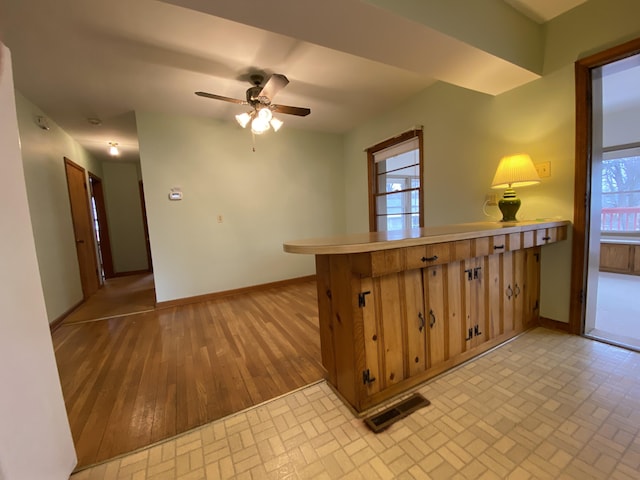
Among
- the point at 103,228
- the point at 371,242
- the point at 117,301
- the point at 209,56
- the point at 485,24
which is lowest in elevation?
the point at 117,301

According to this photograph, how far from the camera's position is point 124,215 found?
5789mm

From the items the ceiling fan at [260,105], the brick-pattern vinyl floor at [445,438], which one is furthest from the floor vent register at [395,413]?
the ceiling fan at [260,105]

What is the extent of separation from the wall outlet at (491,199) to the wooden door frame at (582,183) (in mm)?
572

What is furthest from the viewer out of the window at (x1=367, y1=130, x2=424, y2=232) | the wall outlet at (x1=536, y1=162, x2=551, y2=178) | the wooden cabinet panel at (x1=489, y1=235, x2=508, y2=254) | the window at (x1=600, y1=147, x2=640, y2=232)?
the window at (x1=600, y1=147, x2=640, y2=232)

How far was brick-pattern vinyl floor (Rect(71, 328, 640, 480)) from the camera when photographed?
43.4 inches

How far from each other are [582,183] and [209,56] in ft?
10.4

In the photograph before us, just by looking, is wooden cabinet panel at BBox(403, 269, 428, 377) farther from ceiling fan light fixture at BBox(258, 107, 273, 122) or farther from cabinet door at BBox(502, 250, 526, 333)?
ceiling fan light fixture at BBox(258, 107, 273, 122)

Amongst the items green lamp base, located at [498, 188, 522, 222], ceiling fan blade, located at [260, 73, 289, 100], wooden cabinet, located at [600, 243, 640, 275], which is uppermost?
ceiling fan blade, located at [260, 73, 289, 100]

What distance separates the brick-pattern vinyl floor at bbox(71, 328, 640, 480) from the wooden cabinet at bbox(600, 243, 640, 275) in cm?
353

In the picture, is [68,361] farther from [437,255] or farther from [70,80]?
[437,255]

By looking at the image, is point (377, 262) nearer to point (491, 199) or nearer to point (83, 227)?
point (491, 199)

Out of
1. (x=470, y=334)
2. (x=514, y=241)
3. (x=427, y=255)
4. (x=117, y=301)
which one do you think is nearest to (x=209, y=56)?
(x=427, y=255)

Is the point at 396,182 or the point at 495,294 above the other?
the point at 396,182

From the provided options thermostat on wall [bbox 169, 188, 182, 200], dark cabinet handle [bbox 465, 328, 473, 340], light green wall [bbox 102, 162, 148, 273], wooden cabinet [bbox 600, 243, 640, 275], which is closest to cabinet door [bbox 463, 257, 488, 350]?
dark cabinet handle [bbox 465, 328, 473, 340]
